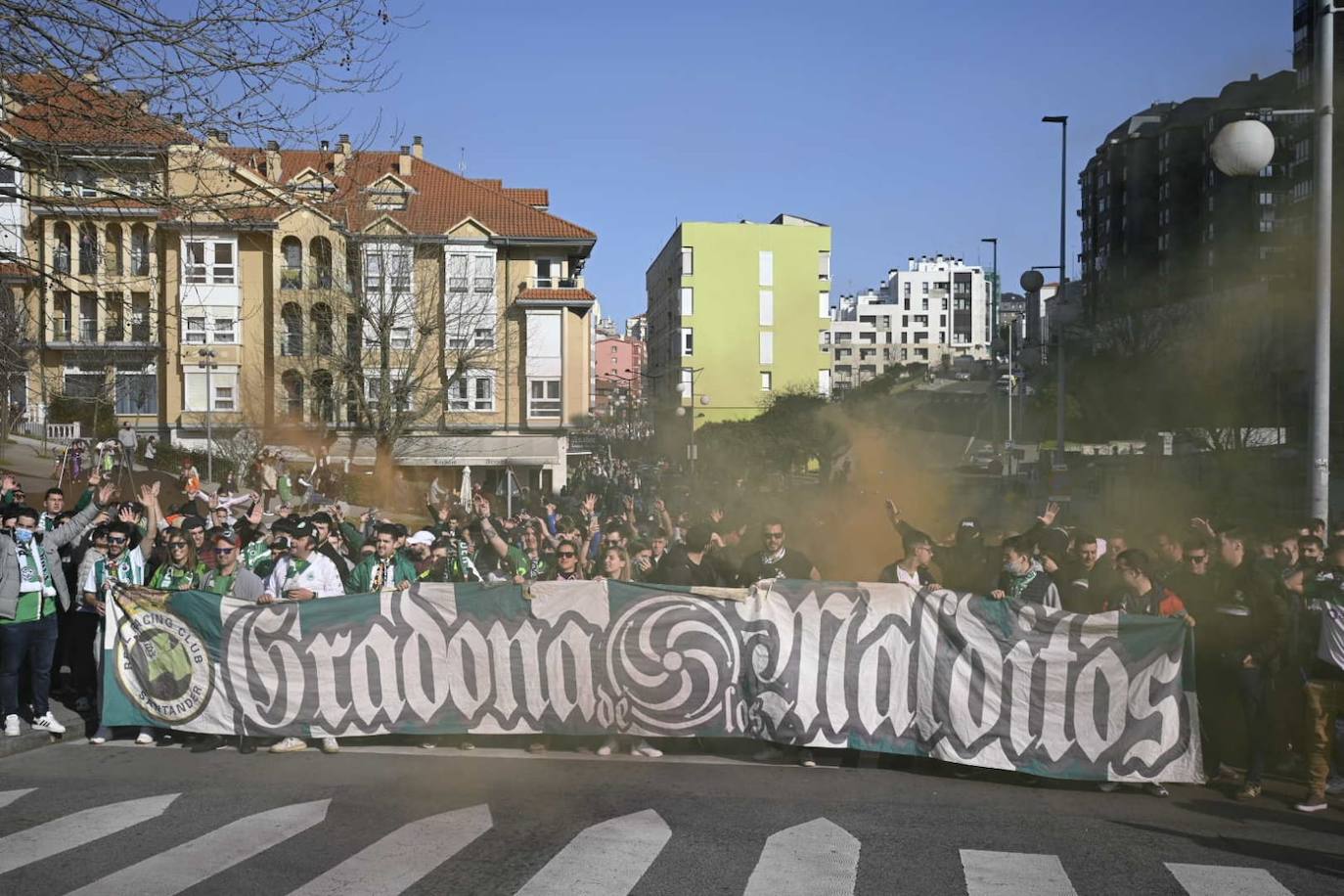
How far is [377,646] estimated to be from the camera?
9758mm

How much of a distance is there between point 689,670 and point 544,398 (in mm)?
39440

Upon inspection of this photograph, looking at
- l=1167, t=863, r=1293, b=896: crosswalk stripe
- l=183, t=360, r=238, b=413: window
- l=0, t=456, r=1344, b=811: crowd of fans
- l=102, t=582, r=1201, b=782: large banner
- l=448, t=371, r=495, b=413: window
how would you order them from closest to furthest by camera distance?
1. l=1167, t=863, r=1293, b=896: crosswalk stripe
2. l=0, t=456, r=1344, b=811: crowd of fans
3. l=102, t=582, r=1201, b=782: large banner
4. l=183, t=360, r=238, b=413: window
5. l=448, t=371, r=495, b=413: window

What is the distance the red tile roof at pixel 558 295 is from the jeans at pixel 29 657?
3807cm

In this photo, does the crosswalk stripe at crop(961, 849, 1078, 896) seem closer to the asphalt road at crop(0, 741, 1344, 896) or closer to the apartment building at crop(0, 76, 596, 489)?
the asphalt road at crop(0, 741, 1344, 896)

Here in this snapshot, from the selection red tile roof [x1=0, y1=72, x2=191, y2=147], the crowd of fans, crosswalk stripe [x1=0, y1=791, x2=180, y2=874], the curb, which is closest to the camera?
crosswalk stripe [x1=0, y1=791, x2=180, y2=874]

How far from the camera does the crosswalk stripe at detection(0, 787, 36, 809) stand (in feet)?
26.0

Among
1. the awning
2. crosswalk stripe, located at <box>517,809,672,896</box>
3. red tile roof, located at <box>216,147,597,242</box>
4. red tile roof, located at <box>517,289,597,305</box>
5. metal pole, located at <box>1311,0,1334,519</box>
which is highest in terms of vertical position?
red tile roof, located at <box>216,147,597,242</box>

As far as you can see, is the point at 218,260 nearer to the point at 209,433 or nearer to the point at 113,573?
the point at 209,433

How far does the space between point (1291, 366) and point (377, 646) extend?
2708 cm

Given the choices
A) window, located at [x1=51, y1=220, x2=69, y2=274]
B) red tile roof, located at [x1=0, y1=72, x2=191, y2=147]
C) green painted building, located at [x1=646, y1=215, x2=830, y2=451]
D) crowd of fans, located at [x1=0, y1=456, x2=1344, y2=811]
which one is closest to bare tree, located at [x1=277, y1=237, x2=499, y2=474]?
window, located at [x1=51, y1=220, x2=69, y2=274]

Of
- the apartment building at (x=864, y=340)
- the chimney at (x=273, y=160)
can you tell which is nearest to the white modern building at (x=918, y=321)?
the apartment building at (x=864, y=340)

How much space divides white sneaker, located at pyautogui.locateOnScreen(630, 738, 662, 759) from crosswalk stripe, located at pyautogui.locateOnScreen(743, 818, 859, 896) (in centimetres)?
215

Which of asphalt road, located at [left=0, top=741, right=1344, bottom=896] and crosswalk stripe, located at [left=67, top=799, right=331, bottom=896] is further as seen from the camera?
asphalt road, located at [left=0, top=741, right=1344, bottom=896]

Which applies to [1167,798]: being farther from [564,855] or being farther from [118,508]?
[118,508]
